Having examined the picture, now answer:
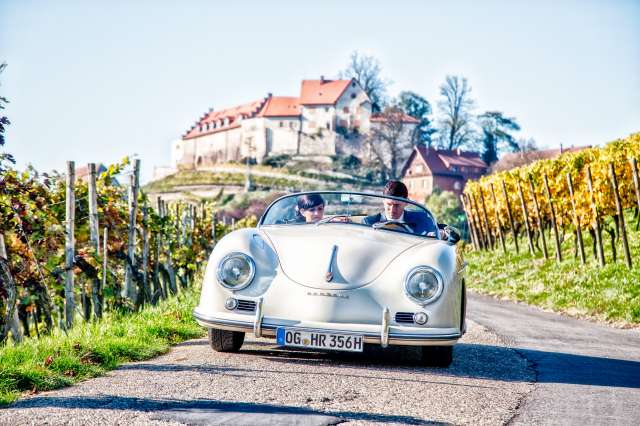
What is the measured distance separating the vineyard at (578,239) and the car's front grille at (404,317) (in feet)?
24.8

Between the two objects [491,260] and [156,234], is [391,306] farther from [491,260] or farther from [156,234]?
[491,260]

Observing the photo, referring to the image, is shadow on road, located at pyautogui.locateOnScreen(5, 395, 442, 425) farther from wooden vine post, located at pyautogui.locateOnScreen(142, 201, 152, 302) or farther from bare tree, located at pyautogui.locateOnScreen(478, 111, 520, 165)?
bare tree, located at pyautogui.locateOnScreen(478, 111, 520, 165)

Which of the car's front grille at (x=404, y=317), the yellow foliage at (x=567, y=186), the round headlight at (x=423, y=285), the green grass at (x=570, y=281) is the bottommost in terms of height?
the green grass at (x=570, y=281)

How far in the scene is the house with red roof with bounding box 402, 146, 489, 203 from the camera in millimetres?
116250

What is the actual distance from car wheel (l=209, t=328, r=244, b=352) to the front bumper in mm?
519

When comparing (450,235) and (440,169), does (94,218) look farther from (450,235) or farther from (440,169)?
(440,169)

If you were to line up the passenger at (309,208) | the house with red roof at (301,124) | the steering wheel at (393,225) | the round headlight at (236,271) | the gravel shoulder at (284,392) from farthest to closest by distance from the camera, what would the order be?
1. the house with red roof at (301,124)
2. the passenger at (309,208)
3. the steering wheel at (393,225)
4. the round headlight at (236,271)
5. the gravel shoulder at (284,392)

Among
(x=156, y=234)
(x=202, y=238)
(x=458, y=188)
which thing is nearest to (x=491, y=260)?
(x=202, y=238)

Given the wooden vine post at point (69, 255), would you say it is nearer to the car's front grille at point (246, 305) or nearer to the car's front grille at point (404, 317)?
the car's front grille at point (246, 305)

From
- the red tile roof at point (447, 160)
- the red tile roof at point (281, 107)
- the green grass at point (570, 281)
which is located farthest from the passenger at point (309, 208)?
the red tile roof at point (281, 107)

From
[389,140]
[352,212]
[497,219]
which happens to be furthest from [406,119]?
[352,212]

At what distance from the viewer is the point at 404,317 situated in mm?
6836

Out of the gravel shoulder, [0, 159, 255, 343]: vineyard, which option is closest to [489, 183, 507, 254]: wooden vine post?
[0, 159, 255, 343]: vineyard

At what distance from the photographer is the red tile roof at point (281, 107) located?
136 m
